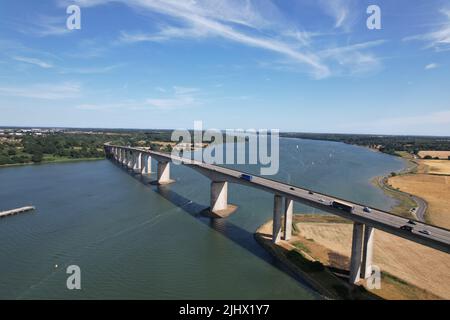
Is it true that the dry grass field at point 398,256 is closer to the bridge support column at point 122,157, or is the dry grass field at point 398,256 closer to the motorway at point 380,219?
the motorway at point 380,219

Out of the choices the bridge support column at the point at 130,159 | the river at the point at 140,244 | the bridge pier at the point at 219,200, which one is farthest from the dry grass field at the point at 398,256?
the bridge support column at the point at 130,159

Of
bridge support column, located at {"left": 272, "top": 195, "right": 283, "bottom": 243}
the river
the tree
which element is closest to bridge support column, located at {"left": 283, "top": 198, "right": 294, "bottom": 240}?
bridge support column, located at {"left": 272, "top": 195, "right": 283, "bottom": 243}

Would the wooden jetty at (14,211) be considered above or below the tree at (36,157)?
below

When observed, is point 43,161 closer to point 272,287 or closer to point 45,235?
point 45,235

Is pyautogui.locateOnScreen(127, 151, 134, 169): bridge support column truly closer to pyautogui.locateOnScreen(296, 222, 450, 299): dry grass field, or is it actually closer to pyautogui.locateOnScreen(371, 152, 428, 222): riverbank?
pyautogui.locateOnScreen(296, 222, 450, 299): dry grass field

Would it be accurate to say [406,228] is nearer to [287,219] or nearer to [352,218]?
[352,218]
